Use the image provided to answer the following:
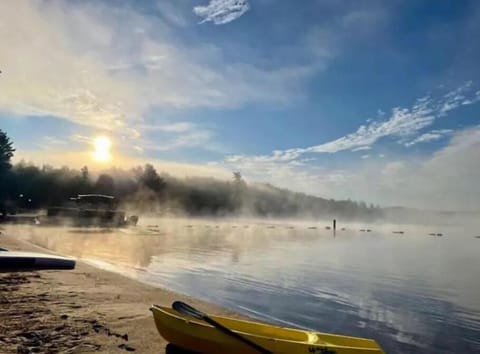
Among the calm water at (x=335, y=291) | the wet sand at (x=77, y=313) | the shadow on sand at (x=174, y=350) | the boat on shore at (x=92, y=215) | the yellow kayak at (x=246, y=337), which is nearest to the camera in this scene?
the yellow kayak at (x=246, y=337)

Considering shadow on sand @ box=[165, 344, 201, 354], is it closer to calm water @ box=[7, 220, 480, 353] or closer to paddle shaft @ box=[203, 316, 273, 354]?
paddle shaft @ box=[203, 316, 273, 354]

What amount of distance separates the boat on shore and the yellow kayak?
203ft

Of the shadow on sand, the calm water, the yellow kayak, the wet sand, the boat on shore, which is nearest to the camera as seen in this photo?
the yellow kayak

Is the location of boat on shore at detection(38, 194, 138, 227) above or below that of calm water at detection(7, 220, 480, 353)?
above

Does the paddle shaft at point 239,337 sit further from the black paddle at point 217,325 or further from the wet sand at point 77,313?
the wet sand at point 77,313

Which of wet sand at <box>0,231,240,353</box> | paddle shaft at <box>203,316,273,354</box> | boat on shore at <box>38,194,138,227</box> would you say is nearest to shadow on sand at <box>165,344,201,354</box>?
wet sand at <box>0,231,240,353</box>

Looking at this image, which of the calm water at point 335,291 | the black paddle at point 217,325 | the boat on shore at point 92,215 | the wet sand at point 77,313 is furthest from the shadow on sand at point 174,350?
the boat on shore at point 92,215

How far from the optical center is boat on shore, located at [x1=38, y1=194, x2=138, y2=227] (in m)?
68.9

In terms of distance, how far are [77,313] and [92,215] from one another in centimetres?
6472

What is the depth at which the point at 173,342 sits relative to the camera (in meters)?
8.69

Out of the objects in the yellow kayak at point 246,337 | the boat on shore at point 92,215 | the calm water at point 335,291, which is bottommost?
the calm water at point 335,291

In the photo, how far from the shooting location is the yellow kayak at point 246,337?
24.6ft

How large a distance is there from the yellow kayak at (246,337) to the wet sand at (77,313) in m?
0.90

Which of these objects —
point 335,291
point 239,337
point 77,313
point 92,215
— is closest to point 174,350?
point 239,337
